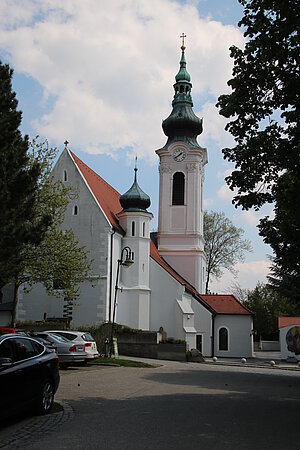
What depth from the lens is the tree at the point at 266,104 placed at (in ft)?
37.9

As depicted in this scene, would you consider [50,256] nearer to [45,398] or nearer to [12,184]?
[12,184]

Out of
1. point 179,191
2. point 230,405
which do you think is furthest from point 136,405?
point 179,191

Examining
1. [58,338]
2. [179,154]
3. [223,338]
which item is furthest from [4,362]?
[179,154]

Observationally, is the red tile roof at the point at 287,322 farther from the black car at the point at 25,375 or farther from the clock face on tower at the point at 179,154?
the black car at the point at 25,375

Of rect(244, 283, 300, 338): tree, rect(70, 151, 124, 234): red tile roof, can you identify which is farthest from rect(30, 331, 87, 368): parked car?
rect(244, 283, 300, 338): tree

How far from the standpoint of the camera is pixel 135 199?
122 ft

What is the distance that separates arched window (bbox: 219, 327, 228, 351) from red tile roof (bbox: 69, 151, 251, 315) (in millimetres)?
1440

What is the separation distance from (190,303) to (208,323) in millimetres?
2276

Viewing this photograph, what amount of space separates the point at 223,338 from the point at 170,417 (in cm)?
3476

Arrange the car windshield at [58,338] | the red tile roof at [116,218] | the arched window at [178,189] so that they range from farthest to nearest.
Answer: the arched window at [178,189]
the red tile roof at [116,218]
the car windshield at [58,338]

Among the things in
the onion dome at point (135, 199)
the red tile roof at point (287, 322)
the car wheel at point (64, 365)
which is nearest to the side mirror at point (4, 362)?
the car wheel at point (64, 365)

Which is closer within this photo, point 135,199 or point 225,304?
point 135,199

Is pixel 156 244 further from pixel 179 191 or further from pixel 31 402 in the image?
pixel 31 402

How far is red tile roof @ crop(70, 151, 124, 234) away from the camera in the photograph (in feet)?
116
